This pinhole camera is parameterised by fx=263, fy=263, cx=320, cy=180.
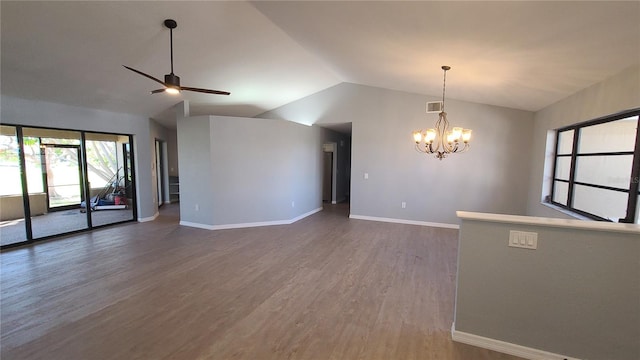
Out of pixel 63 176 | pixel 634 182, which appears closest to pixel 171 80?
pixel 63 176

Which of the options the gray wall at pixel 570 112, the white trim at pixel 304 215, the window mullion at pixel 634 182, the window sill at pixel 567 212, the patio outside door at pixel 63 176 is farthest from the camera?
the white trim at pixel 304 215

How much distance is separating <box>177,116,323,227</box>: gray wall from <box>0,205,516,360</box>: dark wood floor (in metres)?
0.95

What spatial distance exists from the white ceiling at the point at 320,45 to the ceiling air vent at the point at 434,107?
36cm

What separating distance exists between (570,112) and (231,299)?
5.04 metres

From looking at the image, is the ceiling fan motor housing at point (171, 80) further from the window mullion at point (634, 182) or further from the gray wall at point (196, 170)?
the window mullion at point (634, 182)

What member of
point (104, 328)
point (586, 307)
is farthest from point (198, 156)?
point (586, 307)

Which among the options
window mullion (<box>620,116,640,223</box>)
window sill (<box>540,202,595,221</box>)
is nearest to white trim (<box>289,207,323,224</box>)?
window sill (<box>540,202,595,221</box>)

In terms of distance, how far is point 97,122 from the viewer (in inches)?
213

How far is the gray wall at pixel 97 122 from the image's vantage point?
14.2 feet

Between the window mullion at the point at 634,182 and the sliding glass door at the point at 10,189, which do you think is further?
the sliding glass door at the point at 10,189

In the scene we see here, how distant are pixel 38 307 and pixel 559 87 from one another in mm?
6569

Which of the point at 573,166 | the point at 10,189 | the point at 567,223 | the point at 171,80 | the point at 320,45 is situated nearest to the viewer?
the point at 567,223

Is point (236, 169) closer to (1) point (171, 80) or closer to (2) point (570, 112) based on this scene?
(1) point (171, 80)

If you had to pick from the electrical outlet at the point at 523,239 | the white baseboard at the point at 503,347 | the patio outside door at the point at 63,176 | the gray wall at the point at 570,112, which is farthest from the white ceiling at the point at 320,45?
the white baseboard at the point at 503,347
